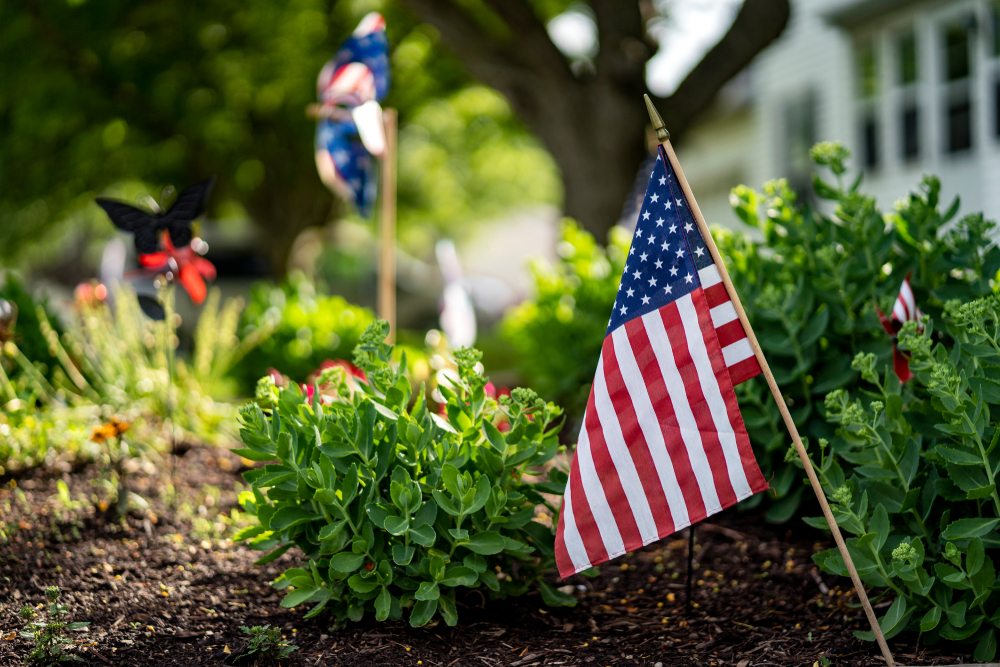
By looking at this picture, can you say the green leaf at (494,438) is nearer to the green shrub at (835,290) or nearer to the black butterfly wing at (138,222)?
the green shrub at (835,290)

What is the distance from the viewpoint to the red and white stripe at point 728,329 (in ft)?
7.69

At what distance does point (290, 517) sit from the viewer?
2.54 metres

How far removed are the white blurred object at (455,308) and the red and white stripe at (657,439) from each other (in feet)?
10.4

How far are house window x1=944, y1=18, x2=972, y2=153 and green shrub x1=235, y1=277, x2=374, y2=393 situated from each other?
782 centimetres

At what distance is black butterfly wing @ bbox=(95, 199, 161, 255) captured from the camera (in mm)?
3574

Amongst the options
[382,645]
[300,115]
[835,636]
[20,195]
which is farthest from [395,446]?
[20,195]

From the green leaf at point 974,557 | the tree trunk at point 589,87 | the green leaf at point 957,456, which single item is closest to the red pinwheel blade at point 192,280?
the green leaf at point 957,456

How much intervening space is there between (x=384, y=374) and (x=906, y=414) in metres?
1.76

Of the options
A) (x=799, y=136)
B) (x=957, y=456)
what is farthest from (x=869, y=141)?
(x=957, y=456)

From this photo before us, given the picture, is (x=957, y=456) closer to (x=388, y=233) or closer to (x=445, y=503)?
(x=445, y=503)

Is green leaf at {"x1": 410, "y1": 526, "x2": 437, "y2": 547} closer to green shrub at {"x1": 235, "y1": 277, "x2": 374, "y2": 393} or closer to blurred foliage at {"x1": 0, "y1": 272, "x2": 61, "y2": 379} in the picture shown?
blurred foliage at {"x1": 0, "y1": 272, "x2": 61, "y2": 379}

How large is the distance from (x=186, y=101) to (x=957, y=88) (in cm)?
983

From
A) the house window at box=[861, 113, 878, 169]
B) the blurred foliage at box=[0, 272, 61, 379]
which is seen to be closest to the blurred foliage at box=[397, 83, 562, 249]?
the house window at box=[861, 113, 878, 169]

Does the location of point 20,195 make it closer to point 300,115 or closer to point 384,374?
point 300,115
